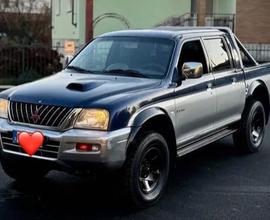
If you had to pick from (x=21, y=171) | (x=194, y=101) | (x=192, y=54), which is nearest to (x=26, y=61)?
(x=192, y=54)

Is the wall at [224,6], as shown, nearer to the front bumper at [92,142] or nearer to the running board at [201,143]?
the running board at [201,143]

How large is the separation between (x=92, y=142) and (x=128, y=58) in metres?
1.75

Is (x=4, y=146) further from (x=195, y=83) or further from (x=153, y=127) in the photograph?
(x=195, y=83)

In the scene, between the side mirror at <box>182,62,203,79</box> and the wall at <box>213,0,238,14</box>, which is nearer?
the side mirror at <box>182,62,203,79</box>

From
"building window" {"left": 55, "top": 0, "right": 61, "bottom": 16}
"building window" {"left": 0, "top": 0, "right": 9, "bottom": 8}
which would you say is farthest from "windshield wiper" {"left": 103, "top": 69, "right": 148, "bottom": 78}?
"building window" {"left": 0, "top": 0, "right": 9, "bottom": 8}

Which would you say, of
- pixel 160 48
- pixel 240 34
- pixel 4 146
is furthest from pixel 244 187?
pixel 240 34

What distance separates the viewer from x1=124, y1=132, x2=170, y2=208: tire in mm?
5555

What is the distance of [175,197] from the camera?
625 centimetres

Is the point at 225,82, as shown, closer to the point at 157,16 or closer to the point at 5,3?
the point at 157,16

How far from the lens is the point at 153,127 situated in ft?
19.6

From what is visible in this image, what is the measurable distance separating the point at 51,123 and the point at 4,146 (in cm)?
64

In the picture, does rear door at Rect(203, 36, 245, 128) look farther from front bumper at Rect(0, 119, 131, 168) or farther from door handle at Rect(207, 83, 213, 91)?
front bumper at Rect(0, 119, 131, 168)

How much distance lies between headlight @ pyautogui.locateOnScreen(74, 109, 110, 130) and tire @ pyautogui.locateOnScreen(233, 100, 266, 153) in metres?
3.36

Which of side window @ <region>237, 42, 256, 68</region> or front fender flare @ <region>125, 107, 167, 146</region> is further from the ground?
side window @ <region>237, 42, 256, 68</region>
